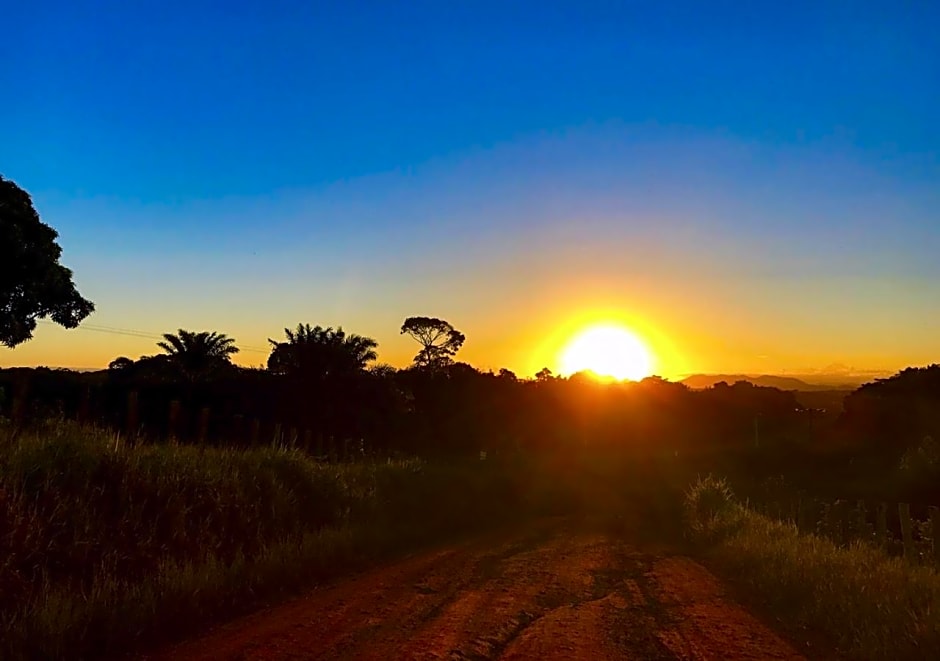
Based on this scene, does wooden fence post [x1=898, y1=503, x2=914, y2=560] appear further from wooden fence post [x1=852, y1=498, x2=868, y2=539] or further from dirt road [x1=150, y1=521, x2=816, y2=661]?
dirt road [x1=150, y1=521, x2=816, y2=661]

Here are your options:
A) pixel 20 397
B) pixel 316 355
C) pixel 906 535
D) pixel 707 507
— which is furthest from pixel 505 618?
pixel 316 355

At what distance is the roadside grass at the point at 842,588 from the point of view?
327 inches

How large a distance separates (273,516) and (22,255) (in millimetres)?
17171

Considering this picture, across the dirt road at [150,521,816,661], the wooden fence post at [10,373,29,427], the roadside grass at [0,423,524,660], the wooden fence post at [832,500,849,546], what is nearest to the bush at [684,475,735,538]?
the wooden fence post at [832,500,849,546]

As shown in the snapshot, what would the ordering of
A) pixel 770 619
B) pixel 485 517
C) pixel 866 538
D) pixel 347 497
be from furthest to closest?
pixel 485 517
pixel 347 497
pixel 866 538
pixel 770 619

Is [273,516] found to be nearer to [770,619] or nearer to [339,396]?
[770,619]

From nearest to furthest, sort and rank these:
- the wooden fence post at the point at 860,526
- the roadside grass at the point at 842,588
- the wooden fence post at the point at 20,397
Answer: the roadside grass at the point at 842,588 → the wooden fence post at the point at 20,397 → the wooden fence post at the point at 860,526

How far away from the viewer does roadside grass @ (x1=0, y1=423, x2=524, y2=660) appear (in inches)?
321

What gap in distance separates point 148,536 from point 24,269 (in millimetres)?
18804

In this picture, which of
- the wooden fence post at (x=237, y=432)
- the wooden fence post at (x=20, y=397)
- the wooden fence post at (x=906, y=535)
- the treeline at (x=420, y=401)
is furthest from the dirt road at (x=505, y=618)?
the treeline at (x=420, y=401)

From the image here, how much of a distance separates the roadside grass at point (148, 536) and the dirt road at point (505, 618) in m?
0.75

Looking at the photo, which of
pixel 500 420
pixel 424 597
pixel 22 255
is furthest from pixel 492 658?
pixel 500 420

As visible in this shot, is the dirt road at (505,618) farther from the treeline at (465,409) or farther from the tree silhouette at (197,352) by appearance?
the tree silhouette at (197,352)

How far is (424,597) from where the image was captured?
34.6 ft
